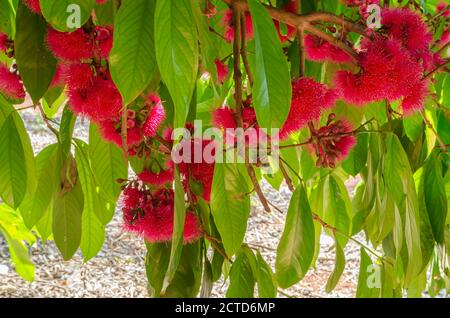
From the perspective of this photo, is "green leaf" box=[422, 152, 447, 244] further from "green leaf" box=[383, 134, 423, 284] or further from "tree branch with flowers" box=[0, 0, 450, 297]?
"green leaf" box=[383, 134, 423, 284]

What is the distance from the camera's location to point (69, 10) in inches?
19.0

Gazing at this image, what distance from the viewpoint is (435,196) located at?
860 millimetres

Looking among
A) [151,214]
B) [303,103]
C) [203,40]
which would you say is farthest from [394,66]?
[151,214]

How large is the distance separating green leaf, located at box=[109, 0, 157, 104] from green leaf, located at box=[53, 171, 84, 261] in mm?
375

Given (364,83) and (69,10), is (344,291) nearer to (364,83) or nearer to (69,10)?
(364,83)

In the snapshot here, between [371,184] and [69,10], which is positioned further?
[371,184]

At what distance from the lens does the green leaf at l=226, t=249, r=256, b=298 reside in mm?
807

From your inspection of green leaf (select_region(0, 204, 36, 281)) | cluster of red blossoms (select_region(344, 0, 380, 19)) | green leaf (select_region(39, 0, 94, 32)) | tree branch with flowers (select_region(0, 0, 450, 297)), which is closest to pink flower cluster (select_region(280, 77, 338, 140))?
tree branch with flowers (select_region(0, 0, 450, 297))

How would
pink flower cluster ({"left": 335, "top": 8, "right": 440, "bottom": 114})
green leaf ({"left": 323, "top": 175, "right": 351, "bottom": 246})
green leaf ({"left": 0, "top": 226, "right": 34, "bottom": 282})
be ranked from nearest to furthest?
pink flower cluster ({"left": 335, "top": 8, "right": 440, "bottom": 114}) < green leaf ({"left": 323, "top": 175, "right": 351, "bottom": 246}) < green leaf ({"left": 0, "top": 226, "right": 34, "bottom": 282})

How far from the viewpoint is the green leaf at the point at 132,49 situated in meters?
0.46
